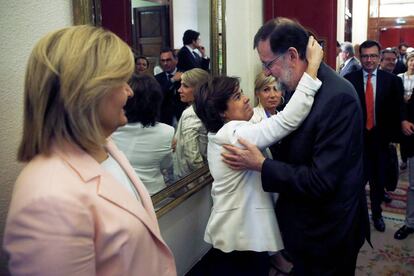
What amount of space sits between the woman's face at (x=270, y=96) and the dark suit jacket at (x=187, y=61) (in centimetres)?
60

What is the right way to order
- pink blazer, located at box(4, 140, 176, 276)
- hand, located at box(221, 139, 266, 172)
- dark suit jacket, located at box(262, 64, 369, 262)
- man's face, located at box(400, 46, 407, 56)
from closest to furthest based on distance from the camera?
pink blazer, located at box(4, 140, 176, 276) → dark suit jacket, located at box(262, 64, 369, 262) → hand, located at box(221, 139, 266, 172) → man's face, located at box(400, 46, 407, 56)

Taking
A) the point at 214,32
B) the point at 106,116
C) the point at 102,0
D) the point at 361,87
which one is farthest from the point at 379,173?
the point at 106,116

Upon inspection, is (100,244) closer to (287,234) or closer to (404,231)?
(287,234)

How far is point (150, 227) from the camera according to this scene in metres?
1.07

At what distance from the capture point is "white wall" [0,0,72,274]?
1211 millimetres

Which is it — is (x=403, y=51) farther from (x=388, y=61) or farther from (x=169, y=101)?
(x=169, y=101)

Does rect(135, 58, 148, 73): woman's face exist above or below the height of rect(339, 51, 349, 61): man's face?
below

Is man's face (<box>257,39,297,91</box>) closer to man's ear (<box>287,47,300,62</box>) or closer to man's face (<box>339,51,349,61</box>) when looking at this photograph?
man's ear (<box>287,47,300,62</box>)

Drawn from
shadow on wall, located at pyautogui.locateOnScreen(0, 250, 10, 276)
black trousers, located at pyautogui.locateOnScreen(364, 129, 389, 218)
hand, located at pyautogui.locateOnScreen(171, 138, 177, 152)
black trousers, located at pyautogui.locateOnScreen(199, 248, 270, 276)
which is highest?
hand, located at pyautogui.locateOnScreen(171, 138, 177, 152)

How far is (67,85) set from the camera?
92 cm

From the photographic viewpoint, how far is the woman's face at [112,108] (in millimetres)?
1010

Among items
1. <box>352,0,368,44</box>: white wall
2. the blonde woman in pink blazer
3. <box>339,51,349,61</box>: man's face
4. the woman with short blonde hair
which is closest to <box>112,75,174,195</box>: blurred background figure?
the blonde woman in pink blazer

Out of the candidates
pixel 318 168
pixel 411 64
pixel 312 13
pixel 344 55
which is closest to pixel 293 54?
pixel 318 168

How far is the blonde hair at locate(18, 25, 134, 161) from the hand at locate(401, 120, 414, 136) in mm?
2941
